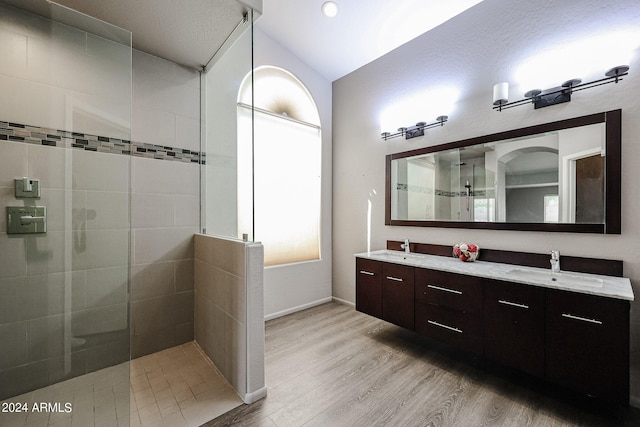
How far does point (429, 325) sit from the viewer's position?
84.1 inches

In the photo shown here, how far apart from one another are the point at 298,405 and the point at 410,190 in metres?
2.19

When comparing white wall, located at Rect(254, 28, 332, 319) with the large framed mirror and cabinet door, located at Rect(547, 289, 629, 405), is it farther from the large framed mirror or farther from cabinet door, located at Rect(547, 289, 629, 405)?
cabinet door, located at Rect(547, 289, 629, 405)

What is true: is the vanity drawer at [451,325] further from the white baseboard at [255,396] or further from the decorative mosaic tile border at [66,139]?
the decorative mosaic tile border at [66,139]

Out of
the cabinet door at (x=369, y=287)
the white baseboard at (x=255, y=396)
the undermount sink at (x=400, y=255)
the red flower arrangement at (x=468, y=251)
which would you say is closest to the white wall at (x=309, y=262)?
the cabinet door at (x=369, y=287)

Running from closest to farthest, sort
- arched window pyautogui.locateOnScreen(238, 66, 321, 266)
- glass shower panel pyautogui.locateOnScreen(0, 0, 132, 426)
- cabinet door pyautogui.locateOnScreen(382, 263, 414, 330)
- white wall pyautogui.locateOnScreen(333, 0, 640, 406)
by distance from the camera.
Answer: glass shower panel pyautogui.locateOnScreen(0, 0, 132, 426)
white wall pyautogui.locateOnScreen(333, 0, 640, 406)
cabinet door pyautogui.locateOnScreen(382, 263, 414, 330)
arched window pyautogui.locateOnScreen(238, 66, 321, 266)

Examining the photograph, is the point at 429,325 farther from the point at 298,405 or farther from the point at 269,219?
the point at 269,219

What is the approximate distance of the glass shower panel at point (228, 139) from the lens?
1.89 metres

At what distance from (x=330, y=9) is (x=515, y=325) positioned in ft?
9.80

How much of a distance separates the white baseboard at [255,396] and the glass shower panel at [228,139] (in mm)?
1004

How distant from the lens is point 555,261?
1882 millimetres

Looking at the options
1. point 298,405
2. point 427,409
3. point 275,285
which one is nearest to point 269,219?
point 275,285

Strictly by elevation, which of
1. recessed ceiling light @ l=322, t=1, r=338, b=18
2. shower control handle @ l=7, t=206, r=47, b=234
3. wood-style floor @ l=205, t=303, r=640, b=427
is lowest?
wood-style floor @ l=205, t=303, r=640, b=427

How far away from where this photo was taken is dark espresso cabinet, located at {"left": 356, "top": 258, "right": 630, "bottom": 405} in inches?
54.8

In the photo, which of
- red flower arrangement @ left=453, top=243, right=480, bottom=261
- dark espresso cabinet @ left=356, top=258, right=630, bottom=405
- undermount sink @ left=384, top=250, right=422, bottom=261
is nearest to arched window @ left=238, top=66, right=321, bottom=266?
undermount sink @ left=384, top=250, right=422, bottom=261
